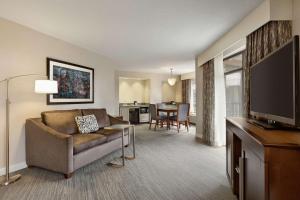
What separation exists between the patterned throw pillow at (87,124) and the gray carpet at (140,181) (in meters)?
0.66

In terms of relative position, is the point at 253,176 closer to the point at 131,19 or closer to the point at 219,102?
the point at 131,19

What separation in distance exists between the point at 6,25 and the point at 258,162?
3.75 metres

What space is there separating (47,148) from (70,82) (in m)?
1.76

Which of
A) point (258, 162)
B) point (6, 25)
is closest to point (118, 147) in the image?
point (6, 25)

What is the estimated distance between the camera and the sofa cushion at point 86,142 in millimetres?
3014

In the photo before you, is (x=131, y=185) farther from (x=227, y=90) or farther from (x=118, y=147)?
(x=227, y=90)

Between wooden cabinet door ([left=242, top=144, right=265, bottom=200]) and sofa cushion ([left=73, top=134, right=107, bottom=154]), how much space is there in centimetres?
231

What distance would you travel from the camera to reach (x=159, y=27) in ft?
10.9

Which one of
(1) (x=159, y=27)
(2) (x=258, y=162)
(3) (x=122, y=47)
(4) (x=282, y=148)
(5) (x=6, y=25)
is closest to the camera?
(4) (x=282, y=148)

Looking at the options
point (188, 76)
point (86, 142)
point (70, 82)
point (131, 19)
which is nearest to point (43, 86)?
point (86, 142)

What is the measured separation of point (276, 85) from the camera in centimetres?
175

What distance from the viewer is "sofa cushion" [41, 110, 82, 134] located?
11.2 feet

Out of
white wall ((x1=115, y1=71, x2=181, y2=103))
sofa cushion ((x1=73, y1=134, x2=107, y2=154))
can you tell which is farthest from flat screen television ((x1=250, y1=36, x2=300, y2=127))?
white wall ((x1=115, y1=71, x2=181, y2=103))

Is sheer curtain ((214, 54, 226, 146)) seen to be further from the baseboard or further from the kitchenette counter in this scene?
the kitchenette counter
